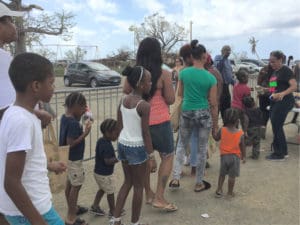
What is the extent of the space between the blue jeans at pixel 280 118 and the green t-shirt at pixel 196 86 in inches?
78.6

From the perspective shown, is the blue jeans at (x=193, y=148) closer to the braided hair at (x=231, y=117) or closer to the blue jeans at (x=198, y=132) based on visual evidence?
the blue jeans at (x=198, y=132)

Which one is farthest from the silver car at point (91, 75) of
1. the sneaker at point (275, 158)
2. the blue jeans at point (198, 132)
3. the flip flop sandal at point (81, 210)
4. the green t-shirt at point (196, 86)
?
the flip flop sandal at point (81, 210)

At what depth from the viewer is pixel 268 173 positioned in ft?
18.9

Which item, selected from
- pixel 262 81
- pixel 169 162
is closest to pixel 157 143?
pixel 169 162

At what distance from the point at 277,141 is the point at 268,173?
940mm

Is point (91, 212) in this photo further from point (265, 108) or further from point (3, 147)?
point (265, 108)

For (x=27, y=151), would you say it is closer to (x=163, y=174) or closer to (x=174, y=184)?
(x=163, y=174)

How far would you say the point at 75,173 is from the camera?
3818 millimetres

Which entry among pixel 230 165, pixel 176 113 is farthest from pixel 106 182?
pixel 176 113

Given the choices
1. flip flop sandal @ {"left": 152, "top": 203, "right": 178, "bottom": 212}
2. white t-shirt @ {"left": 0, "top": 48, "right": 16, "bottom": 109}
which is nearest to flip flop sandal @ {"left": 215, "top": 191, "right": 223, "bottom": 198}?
flip flop sandal @ {"left": 152, "top": 203, "right": 178, "bottom": 212}

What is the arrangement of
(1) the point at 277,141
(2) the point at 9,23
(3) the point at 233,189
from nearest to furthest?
(2) the point at 9,23
(3) the point at 233,189
(1) the point at 277,141

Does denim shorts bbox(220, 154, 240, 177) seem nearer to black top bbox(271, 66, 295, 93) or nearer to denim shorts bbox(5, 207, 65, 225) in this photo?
black top bbox(271, 66, 295, 93)

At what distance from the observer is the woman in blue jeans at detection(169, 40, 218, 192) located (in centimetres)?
468

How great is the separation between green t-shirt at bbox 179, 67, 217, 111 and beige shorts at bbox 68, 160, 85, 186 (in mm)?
1648
